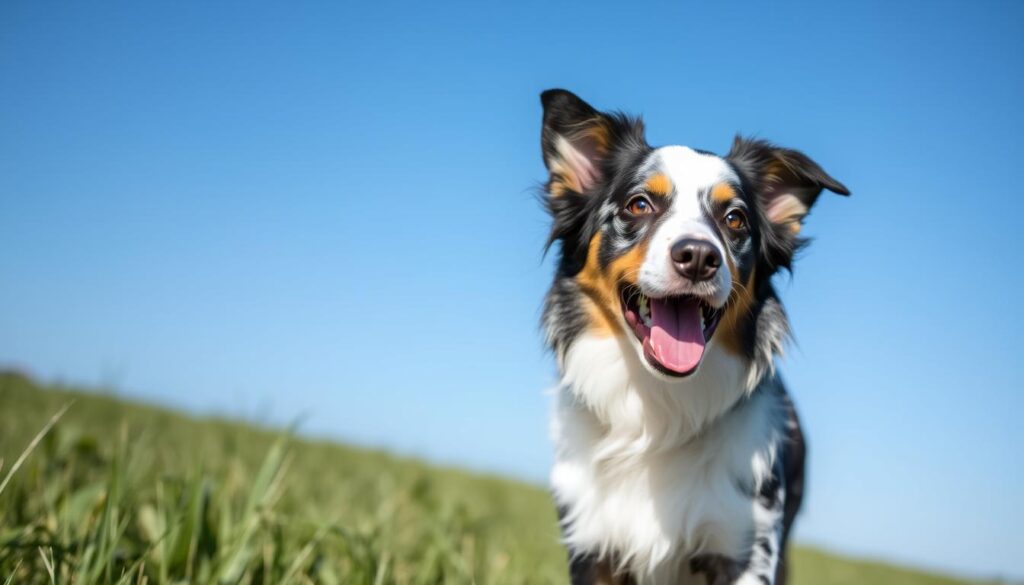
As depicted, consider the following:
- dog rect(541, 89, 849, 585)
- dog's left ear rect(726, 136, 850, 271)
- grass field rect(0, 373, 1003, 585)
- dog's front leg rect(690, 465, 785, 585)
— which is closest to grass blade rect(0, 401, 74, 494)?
grass field rect(0, 373, 1003, 585)

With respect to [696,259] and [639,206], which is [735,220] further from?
[696,259]

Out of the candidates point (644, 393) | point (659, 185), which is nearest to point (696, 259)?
point (659, 185)

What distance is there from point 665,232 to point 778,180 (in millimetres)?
1171

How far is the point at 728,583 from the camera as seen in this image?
309 centimetres

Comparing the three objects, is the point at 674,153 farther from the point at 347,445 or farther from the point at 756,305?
the point at 347,445

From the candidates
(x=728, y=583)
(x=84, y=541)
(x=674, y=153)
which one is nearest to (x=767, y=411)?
(x=728, y=583)

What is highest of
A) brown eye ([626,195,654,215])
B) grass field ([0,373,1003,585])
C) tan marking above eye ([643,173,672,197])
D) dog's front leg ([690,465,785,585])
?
tan marking above eye ([643,173,672,197])

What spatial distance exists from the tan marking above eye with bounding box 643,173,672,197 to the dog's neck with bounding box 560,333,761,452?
62 cm

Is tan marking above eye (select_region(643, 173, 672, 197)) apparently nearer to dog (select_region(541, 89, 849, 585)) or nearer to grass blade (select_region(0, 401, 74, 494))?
dog (select_region(541, 89, 849, 585))

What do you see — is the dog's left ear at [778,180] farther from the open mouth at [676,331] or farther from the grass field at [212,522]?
the grass field at [212,522]

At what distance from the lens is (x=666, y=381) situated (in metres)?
3.14

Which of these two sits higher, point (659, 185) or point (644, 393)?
point (659, 185)

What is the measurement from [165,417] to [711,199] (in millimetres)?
8213

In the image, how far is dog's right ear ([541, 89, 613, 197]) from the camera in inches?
142
